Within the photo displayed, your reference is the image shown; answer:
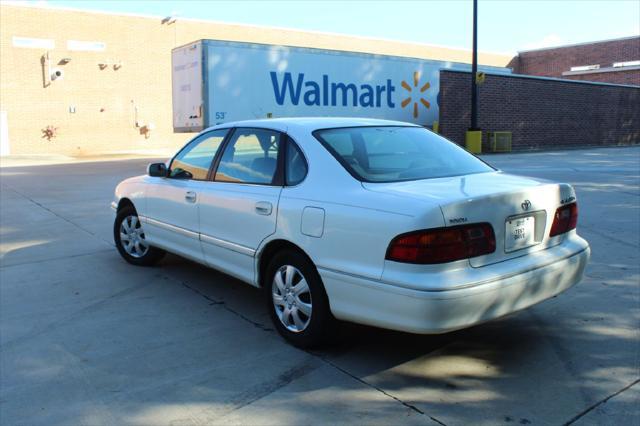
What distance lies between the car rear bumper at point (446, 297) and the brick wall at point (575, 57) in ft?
123

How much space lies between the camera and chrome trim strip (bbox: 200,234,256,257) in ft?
14.2

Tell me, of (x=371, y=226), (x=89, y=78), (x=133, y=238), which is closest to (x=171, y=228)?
(x=133, y=238)

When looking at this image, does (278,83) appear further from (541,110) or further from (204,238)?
(541,110)

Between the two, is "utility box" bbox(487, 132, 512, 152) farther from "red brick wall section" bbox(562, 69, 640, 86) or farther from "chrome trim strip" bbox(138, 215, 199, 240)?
"chrome trim strip" bbox(138, 215, 199, 240)

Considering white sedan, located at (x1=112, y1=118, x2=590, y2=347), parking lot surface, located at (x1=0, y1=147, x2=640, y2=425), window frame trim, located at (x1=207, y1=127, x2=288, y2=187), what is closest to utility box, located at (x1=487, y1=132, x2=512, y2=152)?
parking lot surface, located at (x1=0, y1=147, x2=640, y2=425)

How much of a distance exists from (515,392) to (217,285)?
3001 mm

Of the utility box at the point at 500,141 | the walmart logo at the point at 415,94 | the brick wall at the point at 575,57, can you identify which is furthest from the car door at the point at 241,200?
the brick wall at the point at 575,57

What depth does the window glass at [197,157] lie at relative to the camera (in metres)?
5.09

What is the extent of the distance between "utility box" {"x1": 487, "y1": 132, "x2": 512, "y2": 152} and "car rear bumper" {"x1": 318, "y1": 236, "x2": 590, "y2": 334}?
2084cm

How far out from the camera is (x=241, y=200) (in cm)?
443

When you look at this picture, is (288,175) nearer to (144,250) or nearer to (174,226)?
(174,226)

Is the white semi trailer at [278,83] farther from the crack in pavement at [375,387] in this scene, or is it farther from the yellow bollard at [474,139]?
the crack in pavement at [375,387]

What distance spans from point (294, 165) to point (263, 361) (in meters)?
1.36

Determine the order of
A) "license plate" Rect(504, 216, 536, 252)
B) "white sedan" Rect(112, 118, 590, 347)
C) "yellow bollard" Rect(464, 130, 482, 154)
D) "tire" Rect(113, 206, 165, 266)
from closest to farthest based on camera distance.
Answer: "white sedan" Rect(112, 118, 590, 347) < "license plate" Rect(504, 216, 536, 252) < "tire" Rect(113, 206, 165, 266) < "yellow bollard" Rect(464, 130, 482, 154)
